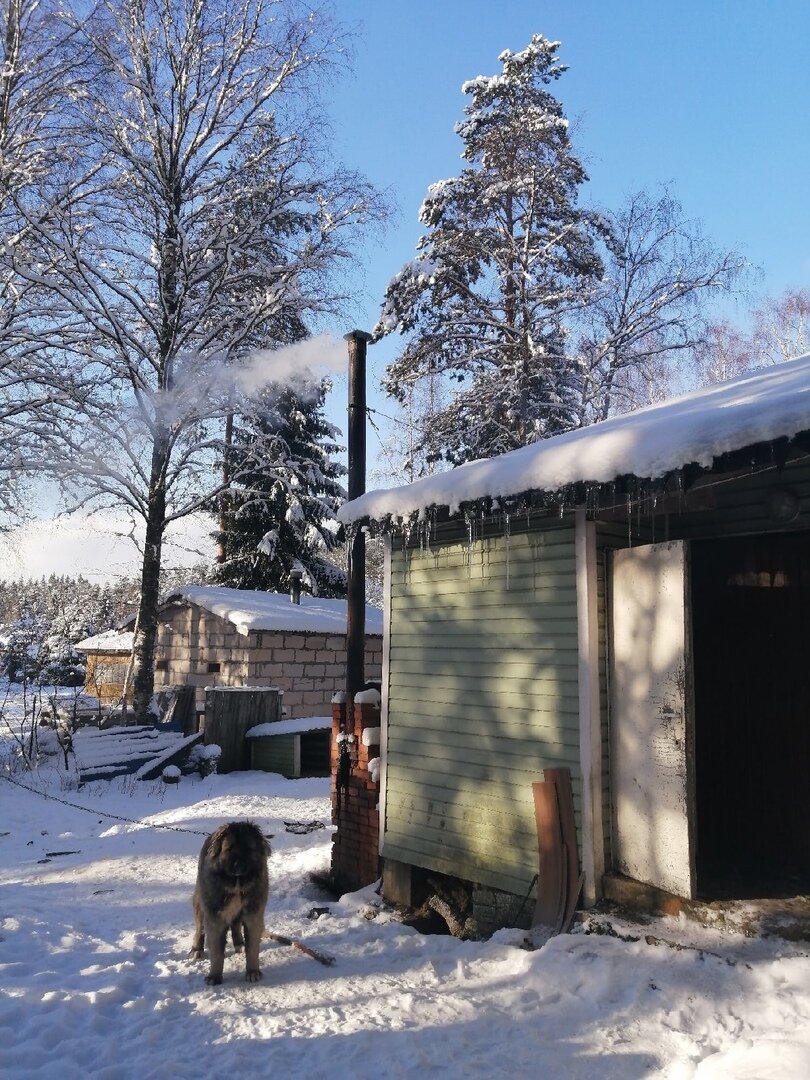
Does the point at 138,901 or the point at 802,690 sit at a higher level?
the point at 802,690

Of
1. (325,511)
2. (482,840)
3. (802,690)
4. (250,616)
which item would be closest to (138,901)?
(482,840)

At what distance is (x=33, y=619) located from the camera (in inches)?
2397

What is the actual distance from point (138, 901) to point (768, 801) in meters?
5.53

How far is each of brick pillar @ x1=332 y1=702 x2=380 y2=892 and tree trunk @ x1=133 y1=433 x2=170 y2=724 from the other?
8.62 meters

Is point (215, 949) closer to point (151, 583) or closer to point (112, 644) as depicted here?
point (151, 583)

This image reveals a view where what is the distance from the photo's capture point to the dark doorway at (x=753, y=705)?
19.1ft

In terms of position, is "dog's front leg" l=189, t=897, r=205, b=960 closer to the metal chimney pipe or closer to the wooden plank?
the wooden plank

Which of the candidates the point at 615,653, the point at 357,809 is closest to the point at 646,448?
the point at 615,653

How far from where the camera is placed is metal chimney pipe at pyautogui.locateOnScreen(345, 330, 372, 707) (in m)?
8.47

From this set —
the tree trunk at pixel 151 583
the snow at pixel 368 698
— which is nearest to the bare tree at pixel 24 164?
the tree trunk at pixel 151 583

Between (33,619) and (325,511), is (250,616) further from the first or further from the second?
(33,619)

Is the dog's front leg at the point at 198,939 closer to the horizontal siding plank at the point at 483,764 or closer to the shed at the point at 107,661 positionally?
the horizontal siding plank at the point at 483,764

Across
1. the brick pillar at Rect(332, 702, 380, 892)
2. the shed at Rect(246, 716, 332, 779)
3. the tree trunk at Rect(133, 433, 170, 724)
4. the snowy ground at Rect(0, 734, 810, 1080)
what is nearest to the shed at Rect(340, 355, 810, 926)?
the brick pillar at Rect(332, 702, 380, 892)

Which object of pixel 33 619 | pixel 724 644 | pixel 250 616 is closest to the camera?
pixel 724 644
